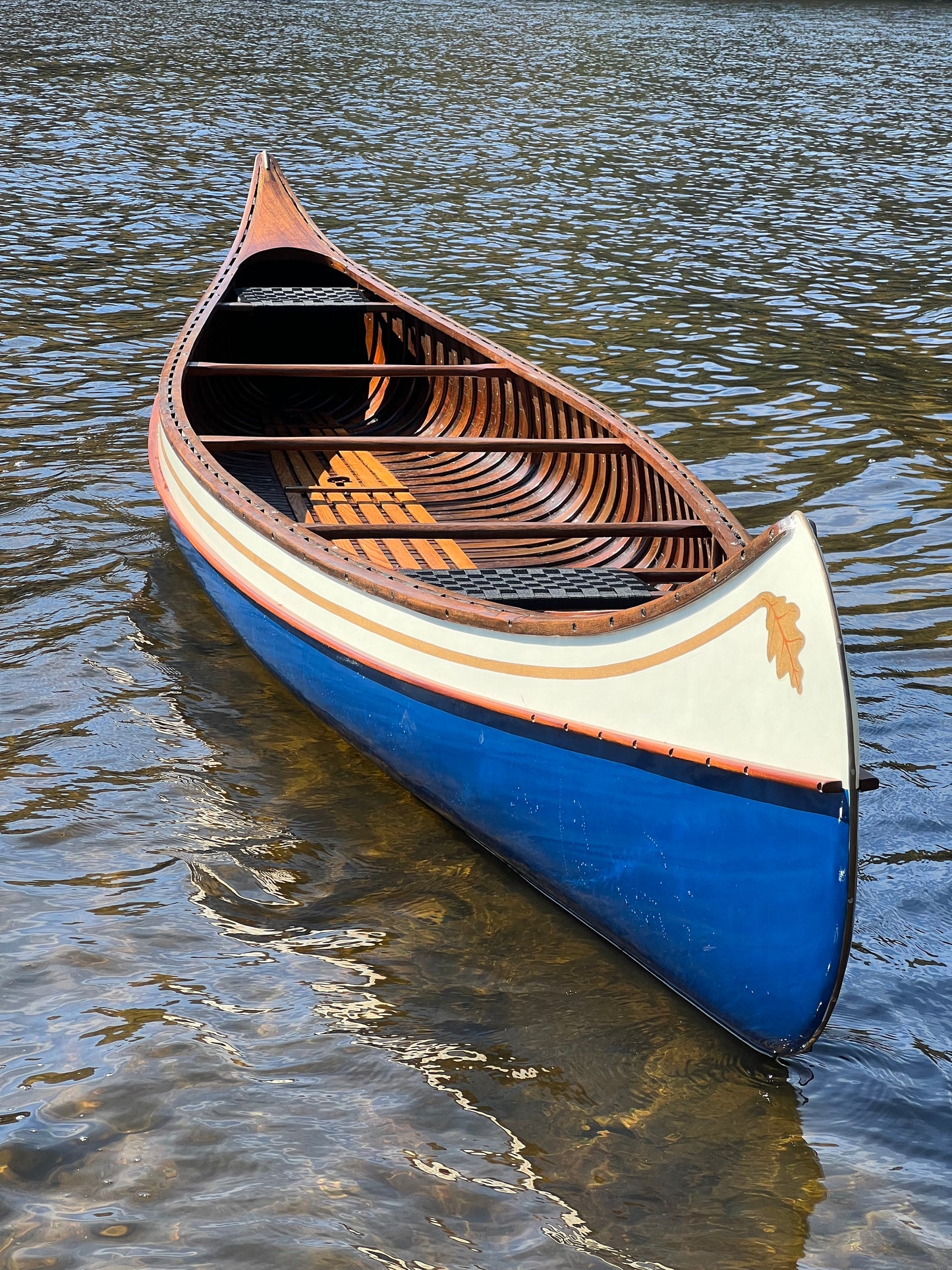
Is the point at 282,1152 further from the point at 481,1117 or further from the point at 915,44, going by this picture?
the point at 915,44

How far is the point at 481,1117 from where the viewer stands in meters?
4.46

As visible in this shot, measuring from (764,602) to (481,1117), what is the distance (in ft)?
6.55

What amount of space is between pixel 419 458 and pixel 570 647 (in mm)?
4942

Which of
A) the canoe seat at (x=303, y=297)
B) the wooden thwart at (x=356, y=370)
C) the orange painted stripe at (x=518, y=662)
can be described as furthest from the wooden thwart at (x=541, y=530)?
the canoe seat at (x=303, y=297)

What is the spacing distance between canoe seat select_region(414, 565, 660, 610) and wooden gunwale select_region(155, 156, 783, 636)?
0.44 m

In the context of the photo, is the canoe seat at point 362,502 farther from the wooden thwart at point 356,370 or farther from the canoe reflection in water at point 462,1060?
the canoe reflection in water at point 462,1060

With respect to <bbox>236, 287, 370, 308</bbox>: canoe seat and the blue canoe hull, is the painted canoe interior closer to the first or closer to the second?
<bbox>236, 287, 370, 308</bbox>: canoe seat

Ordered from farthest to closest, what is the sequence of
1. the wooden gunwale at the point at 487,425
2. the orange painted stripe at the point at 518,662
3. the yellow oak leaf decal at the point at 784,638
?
the wooden gunwale at the point at 487,425
the orange painted stripe at the point at 518,662
the yellow oak leaf decal at the point at 784,638

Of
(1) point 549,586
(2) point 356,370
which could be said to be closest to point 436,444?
(1) point 549,586

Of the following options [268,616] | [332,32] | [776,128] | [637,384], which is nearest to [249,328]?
[637,384]

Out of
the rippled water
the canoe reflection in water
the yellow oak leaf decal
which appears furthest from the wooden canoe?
the rippled water

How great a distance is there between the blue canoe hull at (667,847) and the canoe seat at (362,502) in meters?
1.71

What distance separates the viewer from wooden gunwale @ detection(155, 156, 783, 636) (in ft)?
15.3

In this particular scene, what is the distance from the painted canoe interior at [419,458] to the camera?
6727 millimetres
